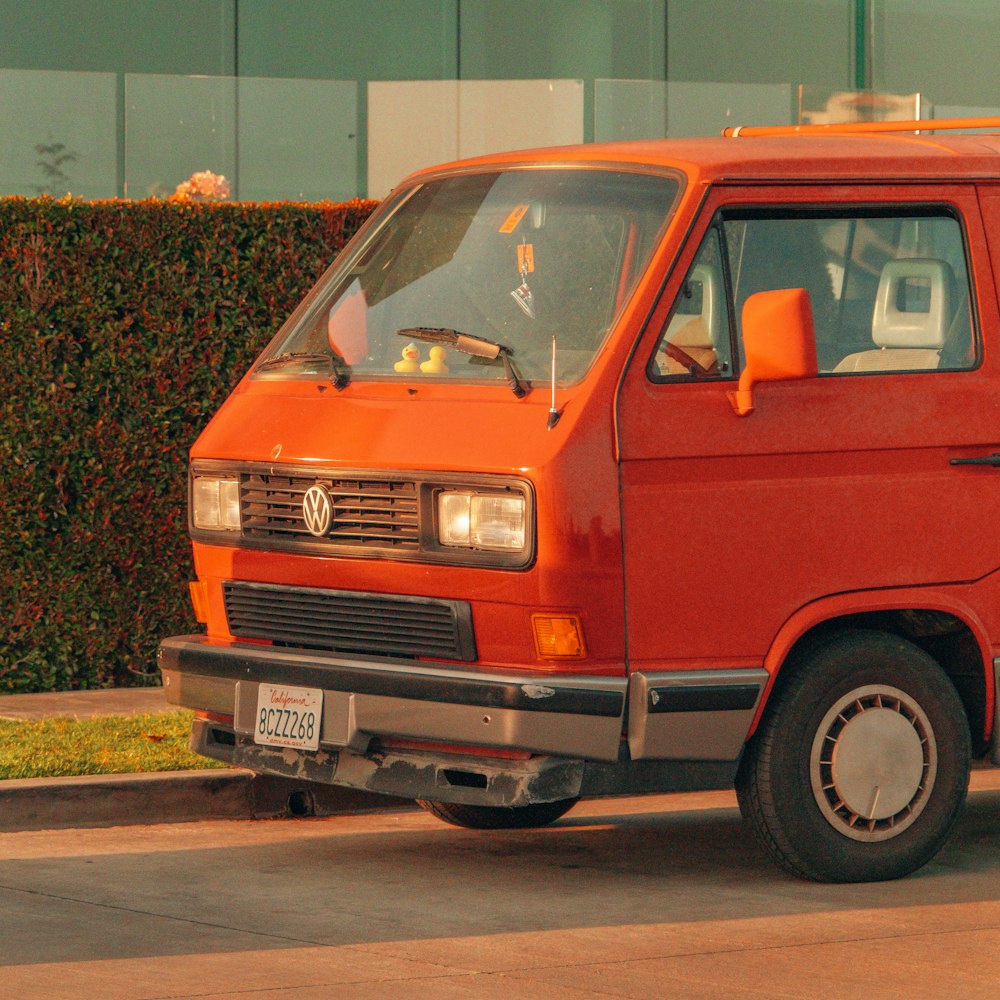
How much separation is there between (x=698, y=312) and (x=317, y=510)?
1.37 meters

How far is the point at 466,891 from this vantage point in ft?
23.1

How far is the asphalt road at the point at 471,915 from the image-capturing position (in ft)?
19.2

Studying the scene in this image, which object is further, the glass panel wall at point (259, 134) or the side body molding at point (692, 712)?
the glass panel wall at point (259, 134)

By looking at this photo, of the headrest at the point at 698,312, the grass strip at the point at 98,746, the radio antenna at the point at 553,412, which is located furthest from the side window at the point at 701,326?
the grass strip at the point at 98,746

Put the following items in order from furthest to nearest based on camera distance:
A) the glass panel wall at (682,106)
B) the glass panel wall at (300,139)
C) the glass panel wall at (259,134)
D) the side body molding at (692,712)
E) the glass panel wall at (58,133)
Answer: the glass panel wall at (682,106) < the glass panel wall at (300,139) < the glass panel wall at (259,134) < the glass panel wall at (58,133) < the side body molding at (692,712)

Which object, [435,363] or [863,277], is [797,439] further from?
[435,363]

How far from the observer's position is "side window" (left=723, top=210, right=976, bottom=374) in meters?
7.11

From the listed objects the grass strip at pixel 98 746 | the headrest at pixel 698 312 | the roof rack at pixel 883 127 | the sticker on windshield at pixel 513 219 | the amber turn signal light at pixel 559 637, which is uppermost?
the roof rack at pixel 883 127

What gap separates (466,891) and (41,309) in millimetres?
4907

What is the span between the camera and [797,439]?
6.93 m

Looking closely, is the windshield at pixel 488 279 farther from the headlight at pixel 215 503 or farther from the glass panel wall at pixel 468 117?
the glass panel wall at pixel 468 117

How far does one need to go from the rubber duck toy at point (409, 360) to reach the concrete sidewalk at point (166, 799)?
201 centimetres

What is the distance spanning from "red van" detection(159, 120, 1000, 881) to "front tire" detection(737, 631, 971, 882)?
0.04 feet

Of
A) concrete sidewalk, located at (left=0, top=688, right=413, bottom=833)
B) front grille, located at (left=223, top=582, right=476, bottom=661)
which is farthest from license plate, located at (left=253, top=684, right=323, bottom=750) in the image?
concrete sidewalk, located at (left=0, top=688, right=413, bottom=833)
